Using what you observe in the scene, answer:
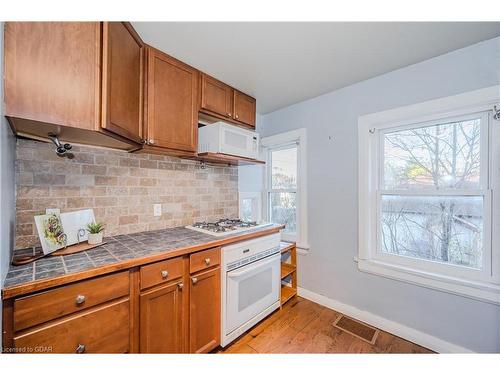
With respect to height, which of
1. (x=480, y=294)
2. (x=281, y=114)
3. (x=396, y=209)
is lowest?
(x=480, y=294)

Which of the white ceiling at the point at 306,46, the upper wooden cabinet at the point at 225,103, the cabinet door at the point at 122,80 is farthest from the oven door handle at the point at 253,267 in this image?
the white ceiling at the point at 306,46

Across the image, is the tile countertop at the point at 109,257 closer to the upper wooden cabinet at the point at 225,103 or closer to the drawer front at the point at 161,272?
the drawer front at the point at 161,272

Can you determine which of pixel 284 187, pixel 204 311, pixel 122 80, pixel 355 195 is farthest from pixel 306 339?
pixel 122 80

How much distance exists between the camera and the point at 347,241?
2.02 meters

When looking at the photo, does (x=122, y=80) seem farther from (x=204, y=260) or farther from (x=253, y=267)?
(x=253, y=267)

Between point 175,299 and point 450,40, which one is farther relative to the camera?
point 450,40

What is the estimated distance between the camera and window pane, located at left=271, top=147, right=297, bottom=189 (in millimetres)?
2551

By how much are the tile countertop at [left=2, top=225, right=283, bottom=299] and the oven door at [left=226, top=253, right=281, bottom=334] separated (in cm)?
29

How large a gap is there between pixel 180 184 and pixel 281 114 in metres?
1.54

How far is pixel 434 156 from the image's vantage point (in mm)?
1636

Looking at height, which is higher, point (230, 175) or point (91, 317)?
point (230, 175)

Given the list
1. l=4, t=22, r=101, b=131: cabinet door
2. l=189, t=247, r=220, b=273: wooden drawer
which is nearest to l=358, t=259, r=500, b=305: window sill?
l=189, t=247, r=220, b=273: wooden drawer
